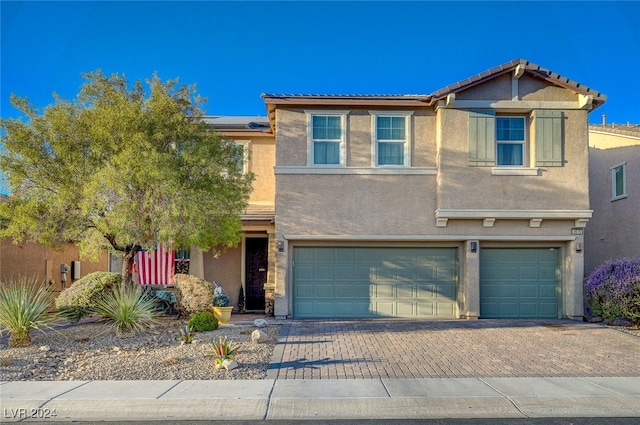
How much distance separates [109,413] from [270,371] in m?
2.63

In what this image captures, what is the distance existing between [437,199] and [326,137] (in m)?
3.63

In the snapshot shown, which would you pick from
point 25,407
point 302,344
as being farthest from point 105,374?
point 302,344

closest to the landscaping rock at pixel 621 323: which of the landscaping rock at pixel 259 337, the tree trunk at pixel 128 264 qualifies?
the landscaping rock at pixel 259 337

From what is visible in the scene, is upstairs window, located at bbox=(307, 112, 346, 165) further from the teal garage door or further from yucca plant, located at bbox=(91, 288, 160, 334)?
yucca plant, located at bbox=(91, 288, 160, 334)

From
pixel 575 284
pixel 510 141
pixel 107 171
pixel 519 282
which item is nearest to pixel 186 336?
pixel 107 171

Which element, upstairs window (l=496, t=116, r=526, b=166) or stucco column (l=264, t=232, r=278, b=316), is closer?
upstairs window (l=496, t=116, r=526, b=166)

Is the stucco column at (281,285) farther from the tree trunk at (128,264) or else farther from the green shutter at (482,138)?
the green shutter at (482,138)

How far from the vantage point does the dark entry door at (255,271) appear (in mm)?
16484

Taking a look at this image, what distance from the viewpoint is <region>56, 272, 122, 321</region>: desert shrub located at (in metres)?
11.7

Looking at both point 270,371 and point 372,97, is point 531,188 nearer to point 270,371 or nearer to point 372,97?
point 372,97

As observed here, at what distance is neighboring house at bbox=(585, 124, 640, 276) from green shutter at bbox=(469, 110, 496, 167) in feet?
18.7

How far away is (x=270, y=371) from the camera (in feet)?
26.9

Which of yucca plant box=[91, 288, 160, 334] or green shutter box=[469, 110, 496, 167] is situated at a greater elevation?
green shutter box=[469, 110, 496, 167]

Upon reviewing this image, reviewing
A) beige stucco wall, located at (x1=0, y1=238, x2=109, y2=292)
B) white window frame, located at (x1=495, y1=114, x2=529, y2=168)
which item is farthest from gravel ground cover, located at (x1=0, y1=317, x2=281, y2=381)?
white window frame, located at (x1=495, y1=114, x2=529, y2=168)
